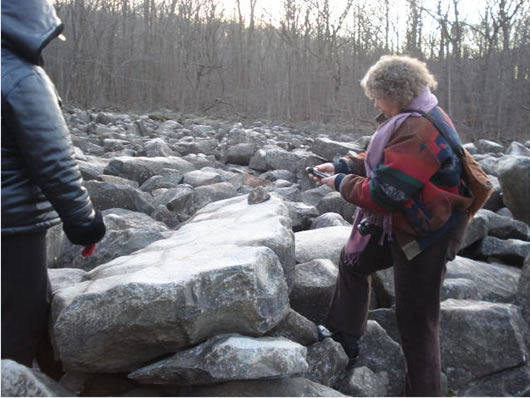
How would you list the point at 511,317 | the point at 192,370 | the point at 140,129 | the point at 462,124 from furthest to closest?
the point at 462,124
the point at 140,129
the point at 511,317
the point at 192,370

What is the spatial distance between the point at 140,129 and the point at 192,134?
1.19m

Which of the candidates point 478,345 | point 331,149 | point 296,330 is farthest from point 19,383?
point 331,149

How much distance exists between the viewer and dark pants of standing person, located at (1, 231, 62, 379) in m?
2.19

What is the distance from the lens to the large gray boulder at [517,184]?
18.2 ft

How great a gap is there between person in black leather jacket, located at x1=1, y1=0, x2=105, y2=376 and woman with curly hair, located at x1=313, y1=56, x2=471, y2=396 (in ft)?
3.83

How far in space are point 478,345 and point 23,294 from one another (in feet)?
7.16

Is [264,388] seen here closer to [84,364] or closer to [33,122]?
[84,364]

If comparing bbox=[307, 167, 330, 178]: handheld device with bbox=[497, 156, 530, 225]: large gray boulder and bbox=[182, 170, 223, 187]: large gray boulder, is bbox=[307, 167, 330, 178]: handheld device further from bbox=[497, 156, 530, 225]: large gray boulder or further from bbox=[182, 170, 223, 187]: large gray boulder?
bbox=[182, 170, 223, 187]: large gray boulder

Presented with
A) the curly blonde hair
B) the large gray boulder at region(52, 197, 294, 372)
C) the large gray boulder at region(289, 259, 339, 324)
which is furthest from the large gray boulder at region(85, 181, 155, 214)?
the curly blonde hair

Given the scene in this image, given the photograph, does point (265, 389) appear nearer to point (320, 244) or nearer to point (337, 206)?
point (320, 244)

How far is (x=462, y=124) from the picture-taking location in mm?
16891

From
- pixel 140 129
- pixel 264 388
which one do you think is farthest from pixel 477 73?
pixel 264 388

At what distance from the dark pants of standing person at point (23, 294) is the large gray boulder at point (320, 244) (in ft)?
5.70

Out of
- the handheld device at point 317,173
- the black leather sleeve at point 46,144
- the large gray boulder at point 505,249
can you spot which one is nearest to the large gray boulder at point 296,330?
the handheld device at point 317,173
